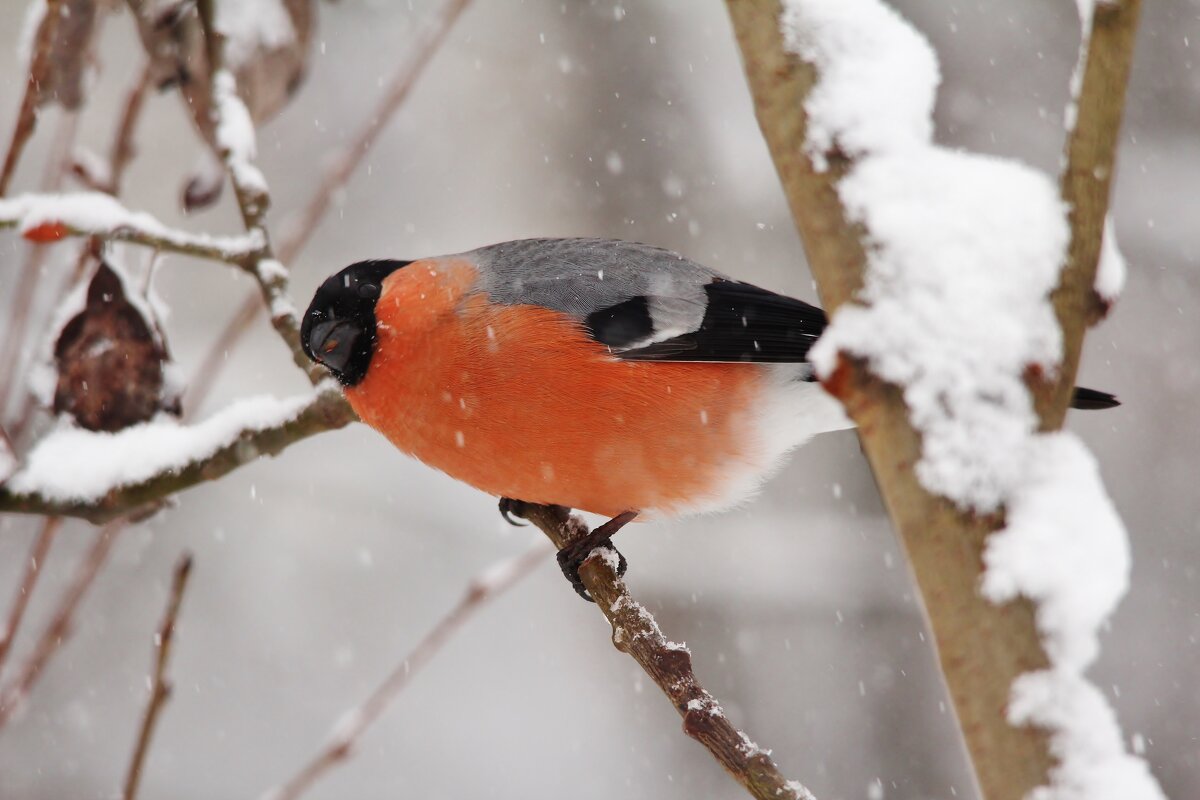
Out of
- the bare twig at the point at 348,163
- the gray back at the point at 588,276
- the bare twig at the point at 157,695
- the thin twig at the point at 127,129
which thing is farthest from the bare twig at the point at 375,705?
the thin twig at the point at 127,129

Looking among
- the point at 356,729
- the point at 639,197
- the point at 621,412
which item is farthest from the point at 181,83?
the point at 639,197

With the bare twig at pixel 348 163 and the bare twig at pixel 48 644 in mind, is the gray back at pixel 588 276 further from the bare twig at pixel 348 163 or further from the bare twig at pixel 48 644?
the bare twig at pixel 48 644

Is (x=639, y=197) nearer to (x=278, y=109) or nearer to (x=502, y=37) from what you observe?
(x=502, y=37)

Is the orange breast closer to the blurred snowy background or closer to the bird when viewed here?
the bird

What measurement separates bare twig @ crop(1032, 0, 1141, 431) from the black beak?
1840mm

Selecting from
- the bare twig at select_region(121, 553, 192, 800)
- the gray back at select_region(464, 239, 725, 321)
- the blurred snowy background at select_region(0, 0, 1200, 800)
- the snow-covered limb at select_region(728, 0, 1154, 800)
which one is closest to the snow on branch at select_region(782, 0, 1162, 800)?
the snow-covered limb at select_region(728, 0, 1154, 800)

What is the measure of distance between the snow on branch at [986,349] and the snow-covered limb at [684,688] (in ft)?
1.65

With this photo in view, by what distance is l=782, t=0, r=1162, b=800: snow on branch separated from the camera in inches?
34.4

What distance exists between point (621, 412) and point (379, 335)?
601 millimetres

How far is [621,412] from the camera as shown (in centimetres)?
260

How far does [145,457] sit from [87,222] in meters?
0.46

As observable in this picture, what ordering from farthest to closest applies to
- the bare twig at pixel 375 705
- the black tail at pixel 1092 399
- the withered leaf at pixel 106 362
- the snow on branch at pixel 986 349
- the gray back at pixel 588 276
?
the gray back at pixel 588 276
the black tail at pixel 1092 399
the withered leaf at pixel 106 362
the bare twig at pixel 375 705
the snow on branch at pixel 986 349

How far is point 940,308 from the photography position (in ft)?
3.28

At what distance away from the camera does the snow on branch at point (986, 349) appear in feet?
2.87
